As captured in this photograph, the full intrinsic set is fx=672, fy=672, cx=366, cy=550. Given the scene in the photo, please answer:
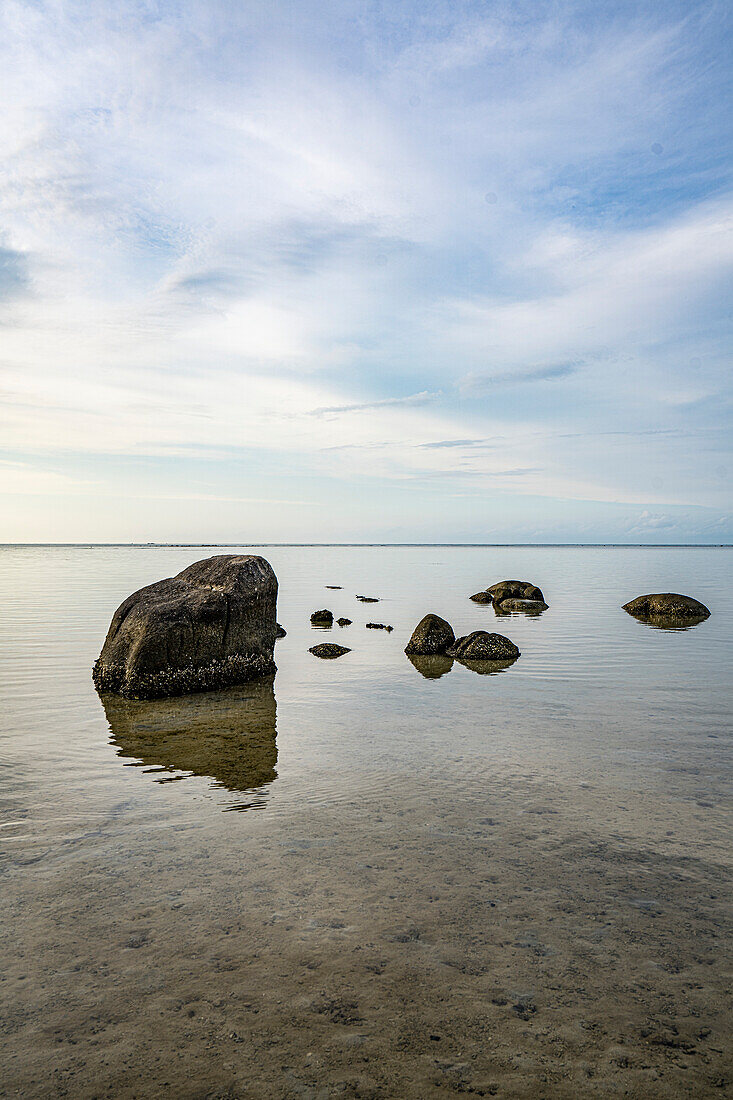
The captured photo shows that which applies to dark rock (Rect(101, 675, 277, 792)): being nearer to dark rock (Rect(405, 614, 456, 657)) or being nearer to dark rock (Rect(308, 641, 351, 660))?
dark rock (Rect(308, 641, 351, 660))

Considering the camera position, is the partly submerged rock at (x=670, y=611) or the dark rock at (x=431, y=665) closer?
the dark rock at (x=431, y=665)

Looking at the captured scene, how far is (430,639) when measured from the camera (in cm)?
1900

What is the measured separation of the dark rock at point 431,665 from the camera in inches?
618

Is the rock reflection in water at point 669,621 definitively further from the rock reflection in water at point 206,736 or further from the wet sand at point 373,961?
the wet sand at point 373,961

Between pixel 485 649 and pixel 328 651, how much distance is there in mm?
4283

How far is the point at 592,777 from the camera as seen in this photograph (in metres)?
8.11

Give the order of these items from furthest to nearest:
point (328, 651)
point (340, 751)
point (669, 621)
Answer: point (669, 621) → point (328, 651) → point (340, 751)

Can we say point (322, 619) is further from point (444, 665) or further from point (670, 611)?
point (670, 611)

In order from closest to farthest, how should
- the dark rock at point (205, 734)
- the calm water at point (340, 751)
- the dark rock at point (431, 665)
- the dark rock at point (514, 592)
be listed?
the calm water at point (340, 751) < the dark rock at point (205, 734) < the dark rock at point (431, 665) < the dark rock at point (514, 592)

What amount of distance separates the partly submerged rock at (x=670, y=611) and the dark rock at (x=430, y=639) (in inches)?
465

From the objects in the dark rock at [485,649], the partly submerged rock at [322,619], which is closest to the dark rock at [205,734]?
the dark rock at [485,649]

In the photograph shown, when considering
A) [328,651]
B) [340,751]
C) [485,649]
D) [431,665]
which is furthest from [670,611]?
[340,751]

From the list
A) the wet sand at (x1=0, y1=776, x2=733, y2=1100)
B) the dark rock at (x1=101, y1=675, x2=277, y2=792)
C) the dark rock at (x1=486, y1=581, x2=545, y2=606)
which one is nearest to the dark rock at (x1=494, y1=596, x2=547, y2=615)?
the dark rock at (x1=486, y1=581, x2=545, y2=606)

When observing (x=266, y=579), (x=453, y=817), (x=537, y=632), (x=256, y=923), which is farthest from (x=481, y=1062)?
(x=537, y=632)
